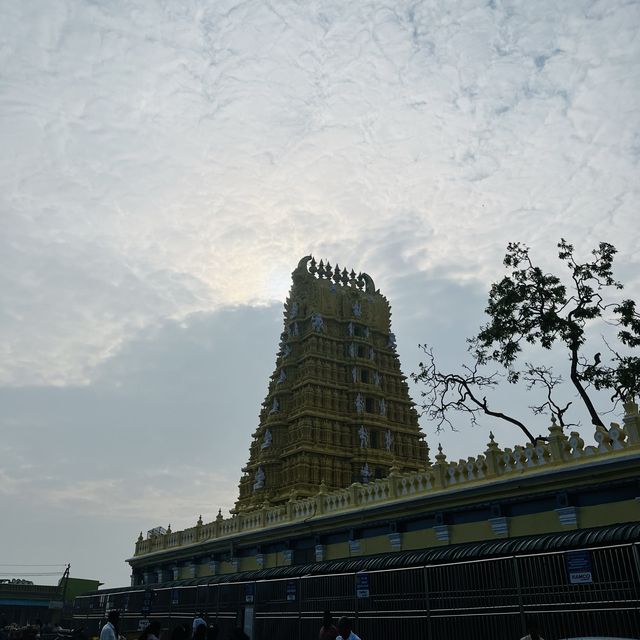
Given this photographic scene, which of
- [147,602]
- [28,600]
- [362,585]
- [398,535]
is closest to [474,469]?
[398,535]

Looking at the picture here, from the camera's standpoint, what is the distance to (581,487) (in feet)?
56.7

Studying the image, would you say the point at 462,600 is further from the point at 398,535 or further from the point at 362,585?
the point at 398,535

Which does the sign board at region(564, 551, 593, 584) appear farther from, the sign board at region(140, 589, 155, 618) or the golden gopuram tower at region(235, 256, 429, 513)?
the golden gopuram tower at region(235, 256, 429, 513)

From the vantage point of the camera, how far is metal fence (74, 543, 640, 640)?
38.0ft

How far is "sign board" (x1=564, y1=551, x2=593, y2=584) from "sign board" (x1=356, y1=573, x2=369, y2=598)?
5.70 m

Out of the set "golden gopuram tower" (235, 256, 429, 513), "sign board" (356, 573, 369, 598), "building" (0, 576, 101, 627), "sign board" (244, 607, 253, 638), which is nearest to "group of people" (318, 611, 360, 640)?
"sign board" (356, 573, 369, 598)

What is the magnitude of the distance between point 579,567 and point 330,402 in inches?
1223

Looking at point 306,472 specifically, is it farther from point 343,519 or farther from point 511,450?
point 511,450

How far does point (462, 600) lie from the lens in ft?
44.5

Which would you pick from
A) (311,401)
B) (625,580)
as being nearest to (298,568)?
(625,580)

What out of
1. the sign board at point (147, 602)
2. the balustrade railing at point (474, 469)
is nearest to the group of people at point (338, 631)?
the balustrade railing at point (474, 469)

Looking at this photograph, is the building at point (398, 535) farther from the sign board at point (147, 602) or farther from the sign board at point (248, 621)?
the sign board at point (147, 602)

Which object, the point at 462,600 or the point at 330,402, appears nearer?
the point at 462,600

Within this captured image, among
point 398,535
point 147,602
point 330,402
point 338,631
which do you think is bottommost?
point 338,631
